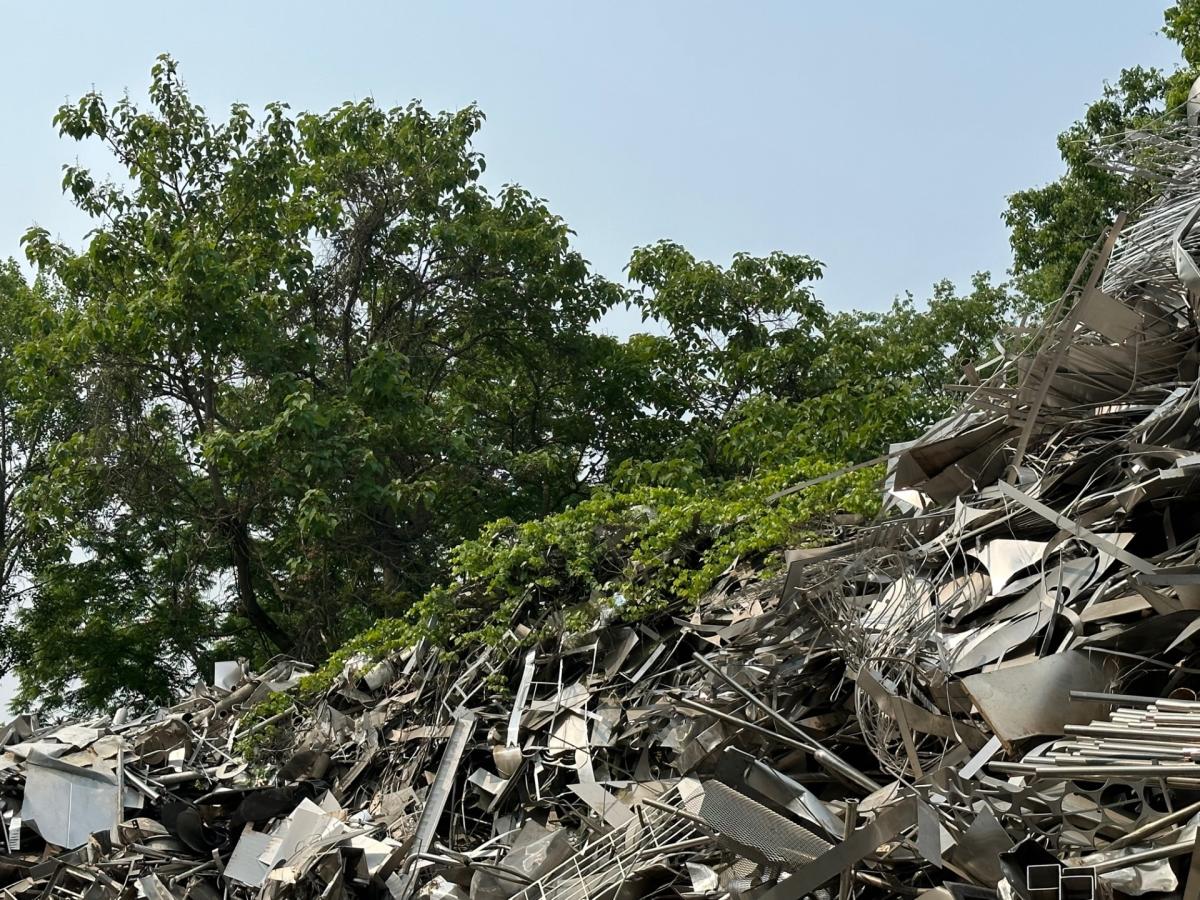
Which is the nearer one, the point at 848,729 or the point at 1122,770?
the point at 1122,770

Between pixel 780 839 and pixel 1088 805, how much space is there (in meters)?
1.10

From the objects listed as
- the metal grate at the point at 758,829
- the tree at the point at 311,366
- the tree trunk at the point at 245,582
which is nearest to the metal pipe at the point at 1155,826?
the metal grate at the point at 758,829

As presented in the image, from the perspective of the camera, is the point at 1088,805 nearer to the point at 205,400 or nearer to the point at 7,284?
the point at 205,400

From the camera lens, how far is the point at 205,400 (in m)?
14.6

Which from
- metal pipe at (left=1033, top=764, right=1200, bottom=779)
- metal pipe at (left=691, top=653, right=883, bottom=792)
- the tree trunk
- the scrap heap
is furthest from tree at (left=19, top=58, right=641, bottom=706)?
metal pipe at (left=1033, top=764, right=1200, bottom=779)

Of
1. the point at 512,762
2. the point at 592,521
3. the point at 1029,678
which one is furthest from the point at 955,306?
the point at 1029,678

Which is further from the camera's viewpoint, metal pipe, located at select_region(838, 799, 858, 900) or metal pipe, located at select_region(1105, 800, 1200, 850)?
metal pipe, located at select_region(838, 799, 858, 900)

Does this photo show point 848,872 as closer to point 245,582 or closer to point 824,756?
point 824,756

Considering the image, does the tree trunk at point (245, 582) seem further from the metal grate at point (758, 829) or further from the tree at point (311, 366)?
the metal grate at point (758, 829)

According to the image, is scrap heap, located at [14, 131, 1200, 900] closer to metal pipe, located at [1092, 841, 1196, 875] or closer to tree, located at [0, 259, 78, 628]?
metal pipe, located at [1092, 841, 1196, 875]

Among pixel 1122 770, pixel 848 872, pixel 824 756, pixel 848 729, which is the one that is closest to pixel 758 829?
pixel 848 872

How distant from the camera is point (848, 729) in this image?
17.4 feet

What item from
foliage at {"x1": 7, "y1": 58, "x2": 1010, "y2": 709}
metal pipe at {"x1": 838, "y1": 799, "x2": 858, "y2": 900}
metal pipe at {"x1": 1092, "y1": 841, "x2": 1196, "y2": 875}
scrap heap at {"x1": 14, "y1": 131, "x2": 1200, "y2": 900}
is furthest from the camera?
foliage at {"x1": 7, "y1": 58, "x2": 1010, "y2": 709}

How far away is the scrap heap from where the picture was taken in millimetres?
3934
